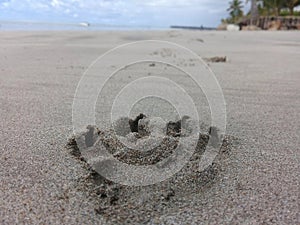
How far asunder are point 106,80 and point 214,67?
127 cm

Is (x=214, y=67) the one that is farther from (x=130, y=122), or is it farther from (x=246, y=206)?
(x=246, y=206)

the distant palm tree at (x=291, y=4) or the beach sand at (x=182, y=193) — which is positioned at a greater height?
the distant palm tree at (x=291, y=4)

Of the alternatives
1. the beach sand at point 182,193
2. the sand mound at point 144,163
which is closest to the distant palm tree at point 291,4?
the beach sand at point 182,193

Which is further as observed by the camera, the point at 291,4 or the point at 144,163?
the point at 291,4

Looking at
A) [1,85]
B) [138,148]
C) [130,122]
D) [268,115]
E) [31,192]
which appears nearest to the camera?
[31,192]

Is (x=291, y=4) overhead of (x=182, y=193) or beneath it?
overhead

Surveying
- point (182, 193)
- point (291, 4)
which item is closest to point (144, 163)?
point (182, 193)

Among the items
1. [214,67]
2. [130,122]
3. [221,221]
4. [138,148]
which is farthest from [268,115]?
[214,67]

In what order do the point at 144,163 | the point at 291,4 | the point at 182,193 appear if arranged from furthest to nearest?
the point at 291,4, the point at 144,163, the point at 182,193

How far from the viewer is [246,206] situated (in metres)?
0.92

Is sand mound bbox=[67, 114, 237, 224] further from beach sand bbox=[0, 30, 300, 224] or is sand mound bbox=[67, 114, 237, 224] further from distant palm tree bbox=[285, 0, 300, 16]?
distant palm tree bbox=[285, 0, 300, 16]

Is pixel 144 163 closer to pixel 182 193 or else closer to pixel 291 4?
pixel 182 193

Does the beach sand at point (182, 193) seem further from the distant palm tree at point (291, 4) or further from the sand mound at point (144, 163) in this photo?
the distant palm tree at point (291, 4)

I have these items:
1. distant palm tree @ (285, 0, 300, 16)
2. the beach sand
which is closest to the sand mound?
the beach sand
